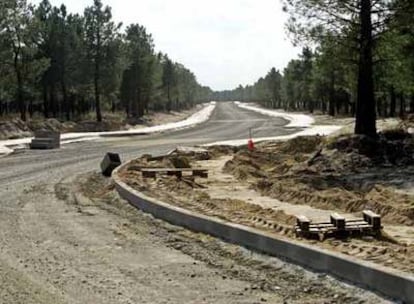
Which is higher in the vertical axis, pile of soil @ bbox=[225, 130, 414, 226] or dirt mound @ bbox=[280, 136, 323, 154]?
pile of soil @ bbox=[225, 130, 414, 226]

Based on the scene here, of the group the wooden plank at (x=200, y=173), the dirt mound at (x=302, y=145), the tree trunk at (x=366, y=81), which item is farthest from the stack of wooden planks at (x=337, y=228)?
the dirt mound at (x=302, y=145)

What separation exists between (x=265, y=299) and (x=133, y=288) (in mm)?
1508

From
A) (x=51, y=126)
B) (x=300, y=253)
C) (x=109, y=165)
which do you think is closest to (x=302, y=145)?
(x=109, y=165)

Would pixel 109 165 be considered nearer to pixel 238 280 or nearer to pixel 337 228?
pixel 337 228

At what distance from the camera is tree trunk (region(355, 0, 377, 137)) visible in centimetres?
2192

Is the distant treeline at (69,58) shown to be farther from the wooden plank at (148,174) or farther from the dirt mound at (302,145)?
the wooden plank at (148,174)

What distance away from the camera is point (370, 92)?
22594 millimetres

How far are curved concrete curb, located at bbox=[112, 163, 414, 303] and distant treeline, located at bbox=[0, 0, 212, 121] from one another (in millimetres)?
39003

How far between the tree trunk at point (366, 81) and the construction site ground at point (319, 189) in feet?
2.73

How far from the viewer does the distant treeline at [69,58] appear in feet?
161

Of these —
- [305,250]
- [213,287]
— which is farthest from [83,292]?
[305,250]

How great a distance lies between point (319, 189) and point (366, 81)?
8269 mm

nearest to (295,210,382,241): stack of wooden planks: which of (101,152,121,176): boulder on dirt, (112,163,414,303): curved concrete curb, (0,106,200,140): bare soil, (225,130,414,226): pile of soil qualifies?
(112,163,414,303): curved concrete curb

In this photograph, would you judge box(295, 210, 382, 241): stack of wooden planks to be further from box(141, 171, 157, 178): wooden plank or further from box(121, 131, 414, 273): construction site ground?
box(141, 171, 157, 178): wooden plank
